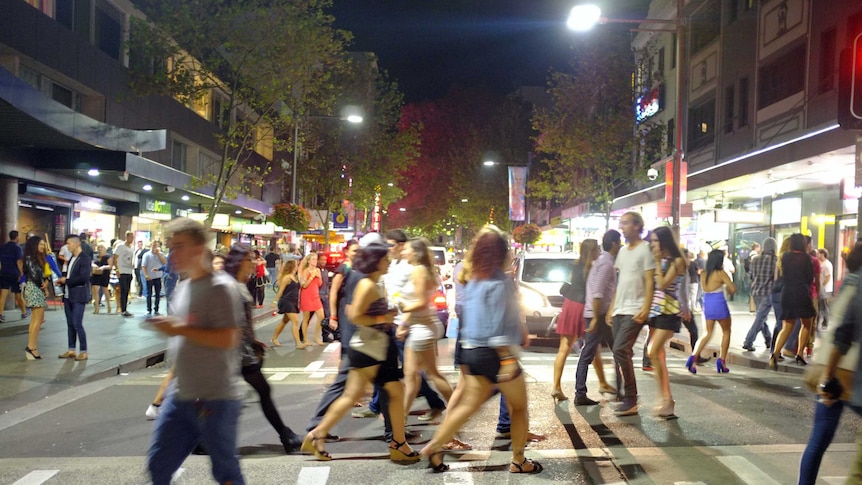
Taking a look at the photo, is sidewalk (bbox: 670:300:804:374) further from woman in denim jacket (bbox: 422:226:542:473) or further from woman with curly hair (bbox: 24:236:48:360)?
woman with curly hair (bbox: 24:236:48:360)

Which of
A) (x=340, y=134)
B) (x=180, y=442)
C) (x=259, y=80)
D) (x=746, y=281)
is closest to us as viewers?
(x=180, y=442)

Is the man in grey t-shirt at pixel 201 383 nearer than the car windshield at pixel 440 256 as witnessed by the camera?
Yes

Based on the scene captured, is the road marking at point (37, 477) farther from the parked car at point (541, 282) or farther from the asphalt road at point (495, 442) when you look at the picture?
the parked car at point (541, 282)

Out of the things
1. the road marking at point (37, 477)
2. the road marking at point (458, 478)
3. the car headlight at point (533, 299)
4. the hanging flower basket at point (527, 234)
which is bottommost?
the road marking at point (37, 477)

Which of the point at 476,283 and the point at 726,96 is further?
the point at 726,96

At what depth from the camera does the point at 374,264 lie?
5.87 meters

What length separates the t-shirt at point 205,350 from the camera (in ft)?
12.5

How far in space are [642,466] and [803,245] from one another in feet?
20.3

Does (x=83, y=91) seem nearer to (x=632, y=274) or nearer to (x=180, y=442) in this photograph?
(x=632, y=274)

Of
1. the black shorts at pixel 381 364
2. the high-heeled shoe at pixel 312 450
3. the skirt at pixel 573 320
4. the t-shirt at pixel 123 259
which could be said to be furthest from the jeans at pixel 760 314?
the t-shirt at pixel 123 259

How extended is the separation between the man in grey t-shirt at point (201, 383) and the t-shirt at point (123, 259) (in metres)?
14.4

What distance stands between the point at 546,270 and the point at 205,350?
428 inches

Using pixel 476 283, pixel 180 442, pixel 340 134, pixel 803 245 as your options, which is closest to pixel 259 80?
pixel 803 245

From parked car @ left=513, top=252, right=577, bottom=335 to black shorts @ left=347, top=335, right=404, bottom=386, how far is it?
7.45 metres
